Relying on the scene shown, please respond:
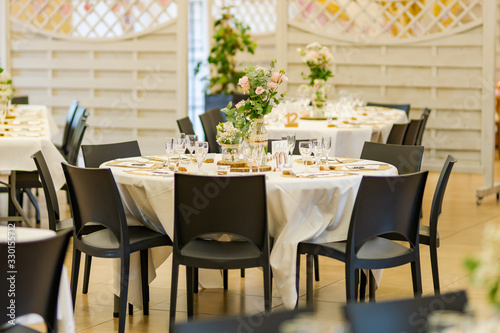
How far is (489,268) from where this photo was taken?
1.07 m

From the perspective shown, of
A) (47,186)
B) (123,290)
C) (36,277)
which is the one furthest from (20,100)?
(36,277)

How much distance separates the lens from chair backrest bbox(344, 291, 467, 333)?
4.68 ft

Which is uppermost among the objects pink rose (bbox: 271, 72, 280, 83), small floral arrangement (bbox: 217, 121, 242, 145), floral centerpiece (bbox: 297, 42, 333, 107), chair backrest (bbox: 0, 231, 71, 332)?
floral centerpiece (bbox: 297, 42, 333, 107)

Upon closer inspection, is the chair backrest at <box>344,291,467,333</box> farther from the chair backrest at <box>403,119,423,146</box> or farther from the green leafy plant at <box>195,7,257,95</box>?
the green leafy plant at <box>195,7,257,95</box>

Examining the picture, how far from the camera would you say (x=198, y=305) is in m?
3.49

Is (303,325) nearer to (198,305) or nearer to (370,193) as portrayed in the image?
(370,193)

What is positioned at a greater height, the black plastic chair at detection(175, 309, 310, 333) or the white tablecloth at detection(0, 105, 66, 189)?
the white tablecloth at detection(0, 105, 66, 189)

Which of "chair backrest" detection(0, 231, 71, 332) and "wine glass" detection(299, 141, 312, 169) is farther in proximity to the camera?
"wine glass" detection(299, 141, 312, 169)

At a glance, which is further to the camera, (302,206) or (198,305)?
(198,305)

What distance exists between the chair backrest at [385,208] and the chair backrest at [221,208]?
13.9 inches

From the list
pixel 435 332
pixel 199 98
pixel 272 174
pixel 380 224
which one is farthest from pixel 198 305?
pixel 199 98

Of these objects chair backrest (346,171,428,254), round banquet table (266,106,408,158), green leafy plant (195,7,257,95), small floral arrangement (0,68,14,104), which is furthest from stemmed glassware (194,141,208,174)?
green leafy plant (195,7,257,95)

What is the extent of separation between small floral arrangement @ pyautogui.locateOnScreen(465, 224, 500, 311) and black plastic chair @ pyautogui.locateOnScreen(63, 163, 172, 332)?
6.56 ft

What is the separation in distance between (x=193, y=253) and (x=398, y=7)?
4.94 m
